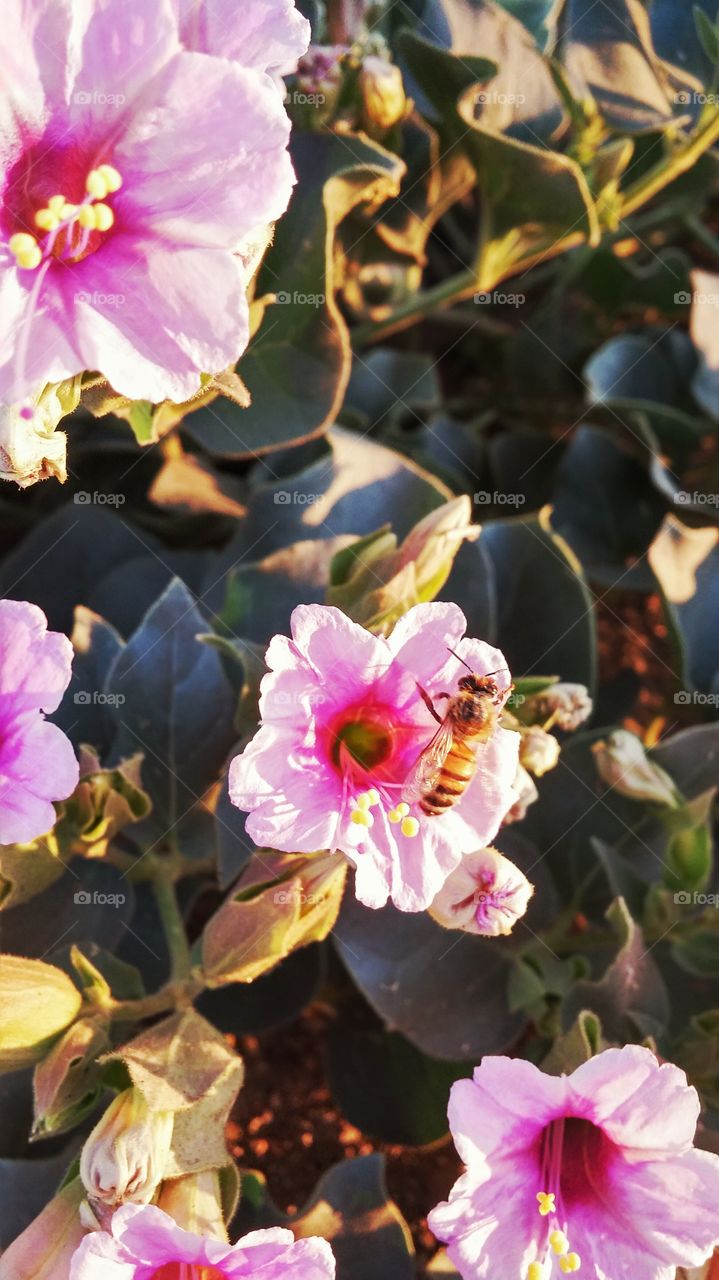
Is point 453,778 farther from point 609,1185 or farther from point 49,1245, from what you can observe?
point 49,1245

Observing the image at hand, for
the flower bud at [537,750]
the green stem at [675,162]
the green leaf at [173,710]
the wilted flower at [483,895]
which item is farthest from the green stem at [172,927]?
the green stem at [675,162]

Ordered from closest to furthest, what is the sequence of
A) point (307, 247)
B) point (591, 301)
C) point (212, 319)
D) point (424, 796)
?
1. point (212, 319)
2. point (424, 796)
3. point (307, 247)
4. point (591, 301)

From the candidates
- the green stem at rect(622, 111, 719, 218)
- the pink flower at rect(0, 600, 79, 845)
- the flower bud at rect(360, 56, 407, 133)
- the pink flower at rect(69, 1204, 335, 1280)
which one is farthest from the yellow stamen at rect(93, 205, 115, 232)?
the green stem at rect(622, 111, 719, 218)

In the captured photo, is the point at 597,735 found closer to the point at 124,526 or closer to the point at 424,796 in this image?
the point at 424,796

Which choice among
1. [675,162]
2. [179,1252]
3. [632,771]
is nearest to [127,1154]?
[179,1252]

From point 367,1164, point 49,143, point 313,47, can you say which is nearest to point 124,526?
point 313,47

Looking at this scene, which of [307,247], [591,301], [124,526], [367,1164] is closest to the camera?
[367,1164]

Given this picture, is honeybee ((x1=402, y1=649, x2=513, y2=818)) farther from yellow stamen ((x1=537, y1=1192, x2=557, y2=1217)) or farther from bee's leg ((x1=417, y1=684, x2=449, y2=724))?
yellow stamen ((x1=537, y1=1192, x2=557, y2=1217))
